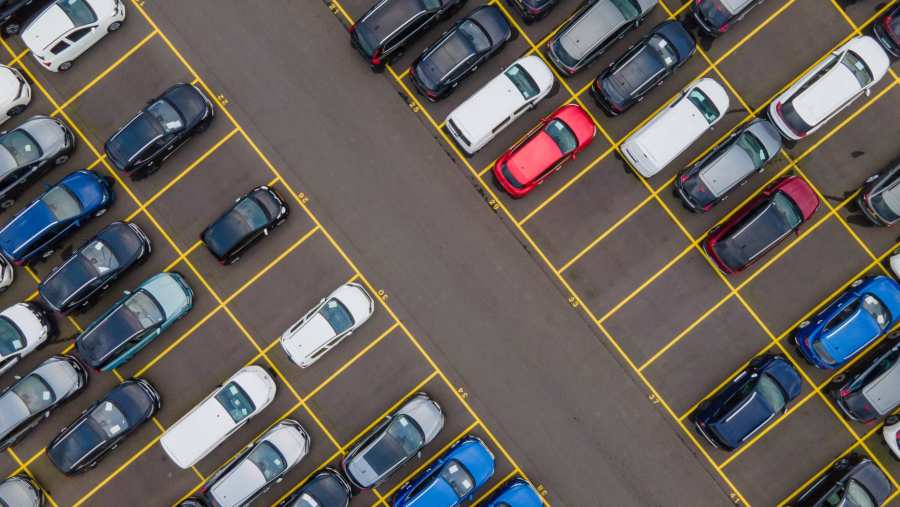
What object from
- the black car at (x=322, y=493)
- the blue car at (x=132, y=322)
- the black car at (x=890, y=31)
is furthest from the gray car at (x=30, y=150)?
the black car at (x=890, y=31)

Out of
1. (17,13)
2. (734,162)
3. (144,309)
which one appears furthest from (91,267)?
(734,162)

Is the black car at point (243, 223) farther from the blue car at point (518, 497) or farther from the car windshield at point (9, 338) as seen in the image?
the blue car at point (518, 497)

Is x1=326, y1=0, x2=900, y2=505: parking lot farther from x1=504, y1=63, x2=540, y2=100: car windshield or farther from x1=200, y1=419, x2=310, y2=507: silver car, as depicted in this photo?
x1=200, y1=419, x2=310, y2=507: silver car

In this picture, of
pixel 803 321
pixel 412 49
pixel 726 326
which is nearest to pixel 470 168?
pixel 412 49

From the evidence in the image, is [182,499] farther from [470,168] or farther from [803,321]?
[803,321]

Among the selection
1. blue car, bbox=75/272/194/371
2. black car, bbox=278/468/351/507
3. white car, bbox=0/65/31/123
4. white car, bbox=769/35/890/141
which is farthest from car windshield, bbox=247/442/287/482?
white car, bbox=769/35/890/141

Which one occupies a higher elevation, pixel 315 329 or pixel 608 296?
pixel 315 329

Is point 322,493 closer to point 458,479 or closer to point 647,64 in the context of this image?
point 458,479
